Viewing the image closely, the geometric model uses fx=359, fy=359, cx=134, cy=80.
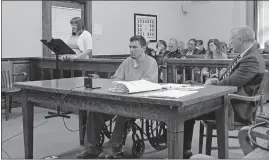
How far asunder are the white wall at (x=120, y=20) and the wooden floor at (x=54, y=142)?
3400 millimetres

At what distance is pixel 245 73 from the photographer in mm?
3189

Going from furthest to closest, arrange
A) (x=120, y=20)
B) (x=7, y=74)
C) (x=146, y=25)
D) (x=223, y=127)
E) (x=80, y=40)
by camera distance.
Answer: (x=146, y=25)
(x=120, y=20)
(x=7, y=74)
(x=80, y=40)
(x=223, y=127)

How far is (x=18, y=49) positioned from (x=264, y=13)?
22.0 ft

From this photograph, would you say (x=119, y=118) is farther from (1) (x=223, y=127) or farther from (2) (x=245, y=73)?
(2) (x=245, y=73)

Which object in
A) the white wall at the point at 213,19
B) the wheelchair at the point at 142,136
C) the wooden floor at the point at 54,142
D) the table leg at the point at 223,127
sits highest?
the white wall at the point at 213,19

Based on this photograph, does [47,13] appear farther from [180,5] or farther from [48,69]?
[180,5]

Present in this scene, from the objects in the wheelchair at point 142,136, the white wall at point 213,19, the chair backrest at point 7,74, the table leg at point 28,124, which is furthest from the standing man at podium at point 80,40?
the white wall at point 213,19

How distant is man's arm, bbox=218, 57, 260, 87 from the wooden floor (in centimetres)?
75

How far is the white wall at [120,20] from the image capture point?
8383 millimetres

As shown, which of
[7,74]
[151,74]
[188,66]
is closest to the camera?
[151,74]

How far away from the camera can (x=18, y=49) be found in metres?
6.82

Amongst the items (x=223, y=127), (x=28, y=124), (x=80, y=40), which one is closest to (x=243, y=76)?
(x=223, y=127)

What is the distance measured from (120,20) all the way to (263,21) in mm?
4085

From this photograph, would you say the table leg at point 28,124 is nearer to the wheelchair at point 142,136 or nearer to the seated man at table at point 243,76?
the wheelchair at point 142,136
